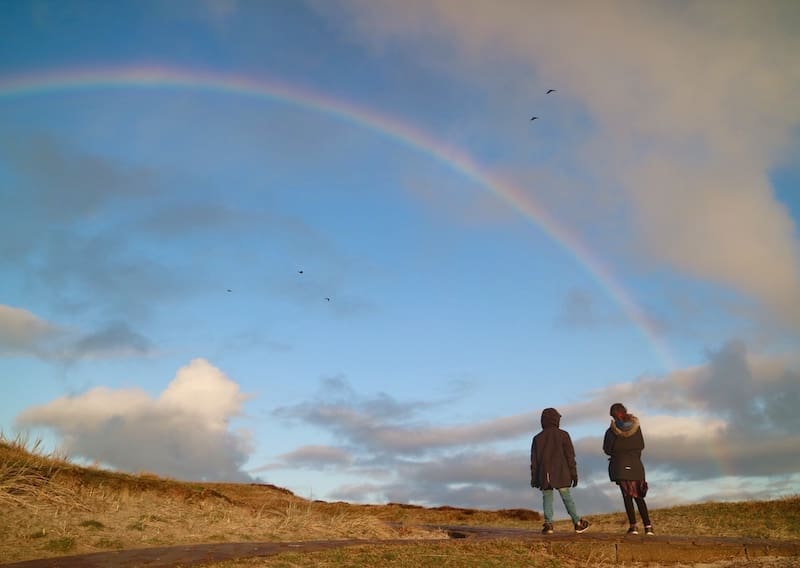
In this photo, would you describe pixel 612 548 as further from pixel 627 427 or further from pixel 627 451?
pixel 627 427

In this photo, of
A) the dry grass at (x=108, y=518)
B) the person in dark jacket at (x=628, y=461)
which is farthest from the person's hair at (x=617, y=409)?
the dry grass at (x=108, y=518)

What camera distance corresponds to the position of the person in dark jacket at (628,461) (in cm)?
1603

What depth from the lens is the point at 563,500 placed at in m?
16.5

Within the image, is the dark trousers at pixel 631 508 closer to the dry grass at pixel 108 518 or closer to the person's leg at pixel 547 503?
the person's leg at pixel 547 503

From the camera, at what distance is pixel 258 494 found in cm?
2948

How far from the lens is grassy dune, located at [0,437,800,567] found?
12.3 m

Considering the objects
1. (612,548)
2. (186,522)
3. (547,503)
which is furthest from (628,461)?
(186,522)

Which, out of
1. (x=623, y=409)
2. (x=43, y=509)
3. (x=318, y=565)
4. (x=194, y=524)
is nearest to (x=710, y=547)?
(x=623, y=409)

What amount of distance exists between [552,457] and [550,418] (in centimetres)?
92

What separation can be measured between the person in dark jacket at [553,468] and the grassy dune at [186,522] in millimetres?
2253

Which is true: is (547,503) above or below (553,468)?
below

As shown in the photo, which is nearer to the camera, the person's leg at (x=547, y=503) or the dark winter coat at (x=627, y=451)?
the dark winter coat at (x=627, y=451)

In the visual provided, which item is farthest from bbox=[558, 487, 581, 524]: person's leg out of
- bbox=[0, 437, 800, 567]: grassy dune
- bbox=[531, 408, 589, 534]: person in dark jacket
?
bbox=[0, 437, 800, 567]: grassy dune

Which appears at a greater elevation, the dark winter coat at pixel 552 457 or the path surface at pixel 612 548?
the dark winter coat at pixel 552 457
